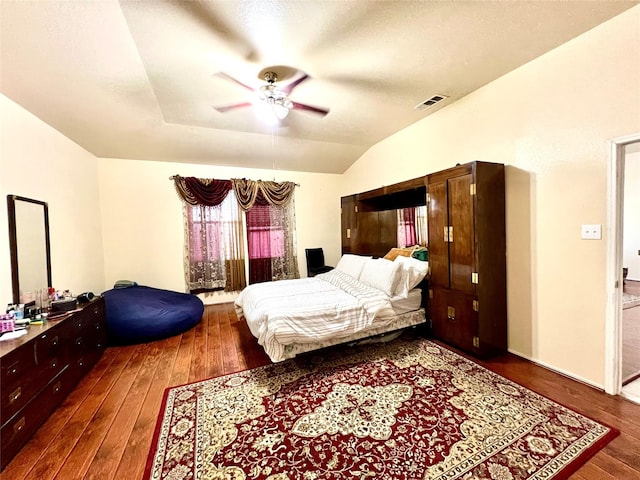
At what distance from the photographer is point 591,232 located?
7.10 ft

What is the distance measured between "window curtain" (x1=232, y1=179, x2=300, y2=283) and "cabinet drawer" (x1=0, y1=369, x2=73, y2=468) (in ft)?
10.5

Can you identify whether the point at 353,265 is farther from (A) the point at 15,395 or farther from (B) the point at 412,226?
(A) the point at 15,395

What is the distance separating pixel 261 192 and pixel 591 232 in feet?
15.1

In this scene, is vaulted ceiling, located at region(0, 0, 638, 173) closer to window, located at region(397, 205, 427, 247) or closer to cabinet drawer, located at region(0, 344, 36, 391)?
window, located at region(397, 205, 427, 247)

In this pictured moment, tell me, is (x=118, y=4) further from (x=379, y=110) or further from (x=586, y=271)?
(x=586, y=271)

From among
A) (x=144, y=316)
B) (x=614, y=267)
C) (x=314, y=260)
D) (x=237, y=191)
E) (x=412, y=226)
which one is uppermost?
(x=237, y=191)

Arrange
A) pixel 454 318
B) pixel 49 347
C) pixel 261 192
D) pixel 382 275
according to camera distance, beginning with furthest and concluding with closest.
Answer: pixel 261 192 < pixel 382 275 < pixel 454 318 < pixel 49 347

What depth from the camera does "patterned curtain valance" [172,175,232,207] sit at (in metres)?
4.69

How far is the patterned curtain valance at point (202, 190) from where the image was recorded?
469 cm

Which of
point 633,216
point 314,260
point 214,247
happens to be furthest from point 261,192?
point 633,216

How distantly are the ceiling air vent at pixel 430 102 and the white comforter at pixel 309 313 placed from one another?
235cm

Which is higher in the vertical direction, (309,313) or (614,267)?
(614,267)

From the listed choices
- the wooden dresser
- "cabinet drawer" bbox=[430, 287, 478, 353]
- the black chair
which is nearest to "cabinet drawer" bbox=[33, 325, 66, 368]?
the wooden dresser

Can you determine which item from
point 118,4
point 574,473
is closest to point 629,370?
point 574,473
